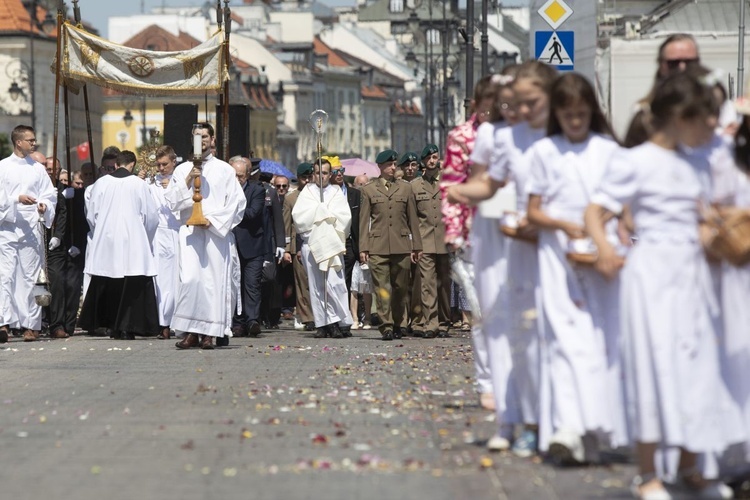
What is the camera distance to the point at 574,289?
8.80 metres

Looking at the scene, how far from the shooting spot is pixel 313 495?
26.3 feet

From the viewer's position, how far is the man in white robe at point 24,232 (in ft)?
65.2

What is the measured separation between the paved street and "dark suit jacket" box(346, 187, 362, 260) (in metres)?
6.68

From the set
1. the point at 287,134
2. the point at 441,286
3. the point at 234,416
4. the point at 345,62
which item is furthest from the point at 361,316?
the point at 345,62

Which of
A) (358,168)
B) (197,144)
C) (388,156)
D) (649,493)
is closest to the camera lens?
(649,493)

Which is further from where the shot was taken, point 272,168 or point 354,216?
point 272,168

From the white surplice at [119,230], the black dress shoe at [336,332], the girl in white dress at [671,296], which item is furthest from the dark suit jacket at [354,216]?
the girl in white dress at [671,296]

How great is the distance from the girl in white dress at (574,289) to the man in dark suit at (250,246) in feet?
40.7

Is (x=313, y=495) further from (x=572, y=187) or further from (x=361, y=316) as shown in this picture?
(x=361, y=316)

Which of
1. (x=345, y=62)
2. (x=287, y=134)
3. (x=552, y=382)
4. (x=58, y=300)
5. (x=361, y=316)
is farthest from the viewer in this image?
(x=345, y=62)

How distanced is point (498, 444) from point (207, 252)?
8822mm

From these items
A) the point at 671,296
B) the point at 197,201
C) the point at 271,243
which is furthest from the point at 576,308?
the point at 271,243

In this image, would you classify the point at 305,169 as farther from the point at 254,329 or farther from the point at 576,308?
the point at 576,308

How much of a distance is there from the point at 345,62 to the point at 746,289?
154 metres
